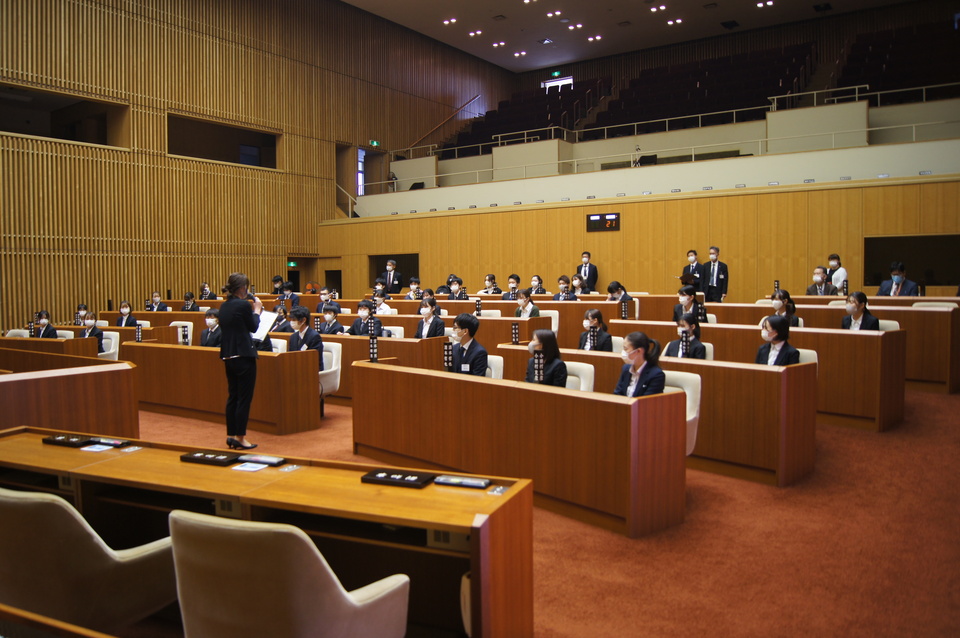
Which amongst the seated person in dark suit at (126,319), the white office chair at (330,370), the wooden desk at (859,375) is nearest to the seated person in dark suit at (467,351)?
the white office chair at (330,370)

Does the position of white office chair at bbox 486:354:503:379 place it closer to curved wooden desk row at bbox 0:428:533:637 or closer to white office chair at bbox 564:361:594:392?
white office chair at bbox 564:361:594:392

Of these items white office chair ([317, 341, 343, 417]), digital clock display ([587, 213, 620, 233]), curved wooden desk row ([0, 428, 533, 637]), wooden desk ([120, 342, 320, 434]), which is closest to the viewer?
curved wooden desk row ([0, 428, 533, 637])

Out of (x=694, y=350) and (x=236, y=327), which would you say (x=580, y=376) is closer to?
(x=694, y=350)

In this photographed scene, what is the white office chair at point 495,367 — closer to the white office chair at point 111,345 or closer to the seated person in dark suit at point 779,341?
the seated person in dark suit at point 779,341

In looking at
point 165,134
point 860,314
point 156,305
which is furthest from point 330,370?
point 165,134

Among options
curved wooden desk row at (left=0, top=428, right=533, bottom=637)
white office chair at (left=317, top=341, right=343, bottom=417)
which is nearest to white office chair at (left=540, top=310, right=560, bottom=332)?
white office chair at (left=317, top=341, right=343, bottom=417)

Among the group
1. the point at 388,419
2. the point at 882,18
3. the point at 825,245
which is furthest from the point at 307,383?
the point at 882,18

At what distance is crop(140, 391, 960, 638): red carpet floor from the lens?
2.88 metres

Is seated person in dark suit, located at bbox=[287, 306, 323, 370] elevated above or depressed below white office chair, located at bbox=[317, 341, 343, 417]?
above

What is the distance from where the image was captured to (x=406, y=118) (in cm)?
1944

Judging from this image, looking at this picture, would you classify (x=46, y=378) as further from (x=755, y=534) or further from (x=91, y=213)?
(x=91, y=213)

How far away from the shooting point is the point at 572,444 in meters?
4.02

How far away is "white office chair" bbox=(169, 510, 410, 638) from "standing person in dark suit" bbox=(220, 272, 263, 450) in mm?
3376

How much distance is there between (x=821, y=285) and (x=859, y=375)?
391cm
